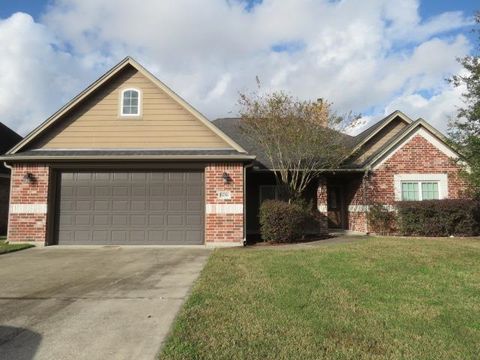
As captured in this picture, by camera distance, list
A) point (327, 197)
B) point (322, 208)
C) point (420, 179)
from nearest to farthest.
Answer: point (420, 179)
point (322, 208)
point (327, 197)

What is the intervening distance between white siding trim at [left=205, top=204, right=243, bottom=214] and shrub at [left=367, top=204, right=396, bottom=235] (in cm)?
575

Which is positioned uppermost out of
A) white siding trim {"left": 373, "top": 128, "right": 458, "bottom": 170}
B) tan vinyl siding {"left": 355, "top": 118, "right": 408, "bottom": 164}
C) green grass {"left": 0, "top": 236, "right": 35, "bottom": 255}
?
tan vinyl siding {"left": 355, "top": 118, "right": 408, "bottom": 164}

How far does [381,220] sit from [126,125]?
10119 millimetres

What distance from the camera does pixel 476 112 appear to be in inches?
513

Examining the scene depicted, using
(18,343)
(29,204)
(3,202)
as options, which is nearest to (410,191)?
(29,204)

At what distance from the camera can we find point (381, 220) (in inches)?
625

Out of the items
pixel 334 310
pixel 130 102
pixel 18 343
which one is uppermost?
pixel 130 102

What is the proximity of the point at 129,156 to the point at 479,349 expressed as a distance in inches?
437

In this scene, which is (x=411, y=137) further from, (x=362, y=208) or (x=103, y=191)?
(x=103, y=191)

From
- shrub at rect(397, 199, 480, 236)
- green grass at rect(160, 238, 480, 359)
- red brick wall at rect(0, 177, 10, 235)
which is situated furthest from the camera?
red brick wall at rect(0, 177, 10, 235)

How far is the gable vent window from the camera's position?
1436 centimetres

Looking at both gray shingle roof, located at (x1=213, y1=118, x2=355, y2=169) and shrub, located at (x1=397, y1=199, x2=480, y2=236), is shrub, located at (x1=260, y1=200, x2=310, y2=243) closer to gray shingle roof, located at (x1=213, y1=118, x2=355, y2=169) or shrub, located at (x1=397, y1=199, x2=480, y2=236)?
gray shingle roof, located at (x1=213, y1=118, x2=355, y2=169)

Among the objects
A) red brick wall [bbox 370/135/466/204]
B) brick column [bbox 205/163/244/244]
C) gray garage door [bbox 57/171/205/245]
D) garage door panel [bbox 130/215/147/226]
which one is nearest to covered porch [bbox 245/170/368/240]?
red brick wall [bbox 370/135/466/204]

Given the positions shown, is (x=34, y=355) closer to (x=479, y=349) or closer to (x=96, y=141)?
(x=479, y=349)
